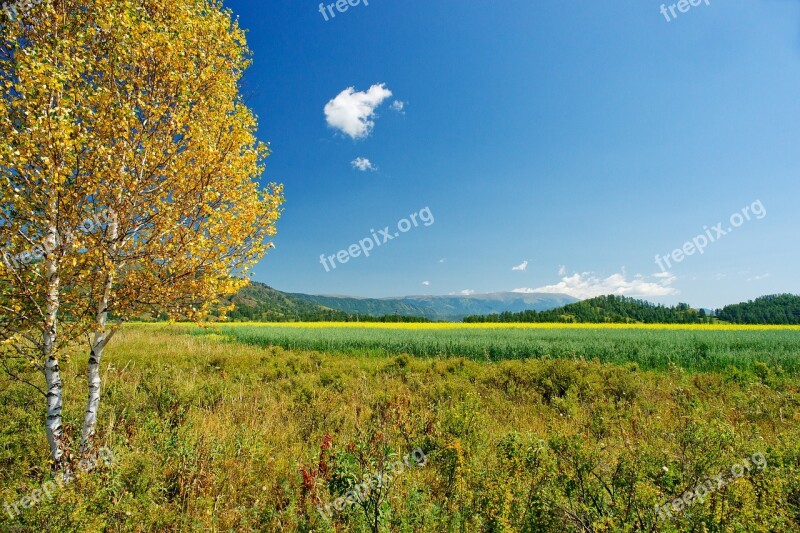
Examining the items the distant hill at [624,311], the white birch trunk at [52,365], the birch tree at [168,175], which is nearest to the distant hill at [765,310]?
the distant hill at [624,311]

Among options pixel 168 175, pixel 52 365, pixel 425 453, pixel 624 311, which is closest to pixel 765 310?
pixel 624 311

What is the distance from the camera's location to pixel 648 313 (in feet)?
385

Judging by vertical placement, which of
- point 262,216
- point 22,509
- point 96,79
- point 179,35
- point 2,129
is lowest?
point 22,509

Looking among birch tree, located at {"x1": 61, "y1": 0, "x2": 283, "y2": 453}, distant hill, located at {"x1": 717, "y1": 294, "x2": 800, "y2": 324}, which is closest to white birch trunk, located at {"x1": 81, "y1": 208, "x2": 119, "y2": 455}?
birch tree, located at {"x1": 61, "y1": 0, "x2": 283, "y2": 453}

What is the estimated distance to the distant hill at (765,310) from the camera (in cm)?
10831

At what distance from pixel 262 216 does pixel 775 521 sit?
9.10 meters

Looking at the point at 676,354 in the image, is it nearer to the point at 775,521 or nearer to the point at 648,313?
the point at 775,521

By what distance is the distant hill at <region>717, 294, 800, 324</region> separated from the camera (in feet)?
→ 355

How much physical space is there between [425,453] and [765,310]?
17290 centimetres

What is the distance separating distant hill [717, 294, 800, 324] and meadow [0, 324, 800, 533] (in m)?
136

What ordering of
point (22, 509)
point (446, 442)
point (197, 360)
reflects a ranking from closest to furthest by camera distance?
point (22, 509) < point (446, 442) < point (197, 360)

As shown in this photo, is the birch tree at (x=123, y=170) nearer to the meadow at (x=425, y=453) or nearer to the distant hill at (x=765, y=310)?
the meadow at (x=425, y=453)

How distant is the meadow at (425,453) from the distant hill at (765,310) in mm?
135765

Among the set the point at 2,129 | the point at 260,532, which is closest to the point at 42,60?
the point at 2,129
